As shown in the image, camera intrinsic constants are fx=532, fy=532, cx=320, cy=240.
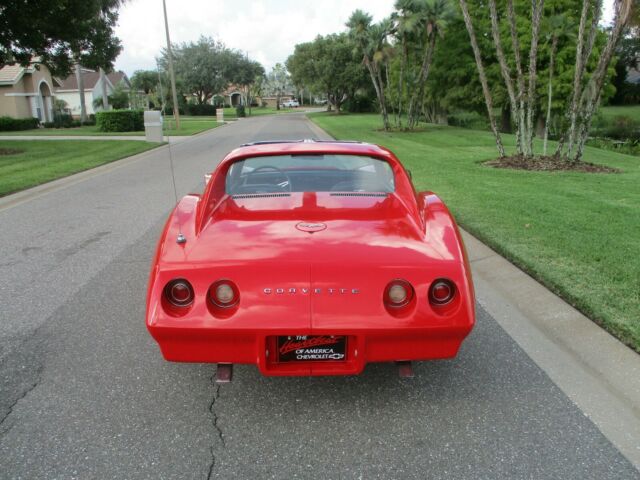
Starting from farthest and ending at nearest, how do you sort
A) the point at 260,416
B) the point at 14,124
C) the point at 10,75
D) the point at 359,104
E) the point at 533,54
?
1. the point at 359,104
2. the point at 10,75
3. the point at 14,124
4. the point at 533,54
5. the point at 260,416

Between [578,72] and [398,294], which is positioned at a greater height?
[578,72]

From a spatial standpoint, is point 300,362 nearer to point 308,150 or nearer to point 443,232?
point 443,232

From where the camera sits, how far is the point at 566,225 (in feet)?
21.6

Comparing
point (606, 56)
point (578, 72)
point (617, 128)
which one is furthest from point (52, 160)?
point (617, 128)

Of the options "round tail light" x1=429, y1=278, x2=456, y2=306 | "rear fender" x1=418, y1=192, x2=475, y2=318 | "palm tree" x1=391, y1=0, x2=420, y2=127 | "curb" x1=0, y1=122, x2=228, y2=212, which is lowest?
"curb" x1=0, y1=122, x2=228, y2=212

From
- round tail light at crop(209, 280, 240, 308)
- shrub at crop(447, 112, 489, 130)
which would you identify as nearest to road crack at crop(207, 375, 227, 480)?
round tail light at crop(209, 280, 240, 308)

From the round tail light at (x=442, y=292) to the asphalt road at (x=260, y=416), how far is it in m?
0.65

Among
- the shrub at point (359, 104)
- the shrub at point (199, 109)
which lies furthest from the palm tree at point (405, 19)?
the shrub at point (199, 109)

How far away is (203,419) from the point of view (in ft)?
9.34

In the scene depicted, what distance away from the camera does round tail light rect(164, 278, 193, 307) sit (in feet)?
8.87

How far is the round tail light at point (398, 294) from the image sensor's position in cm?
269

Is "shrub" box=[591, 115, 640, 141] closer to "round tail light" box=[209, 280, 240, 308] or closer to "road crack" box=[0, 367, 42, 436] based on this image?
"round tail light" box=[209, 280, 240, 308]

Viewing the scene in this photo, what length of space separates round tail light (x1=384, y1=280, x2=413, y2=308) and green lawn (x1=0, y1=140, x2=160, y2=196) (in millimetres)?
9739

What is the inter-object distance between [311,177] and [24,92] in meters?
44.2
